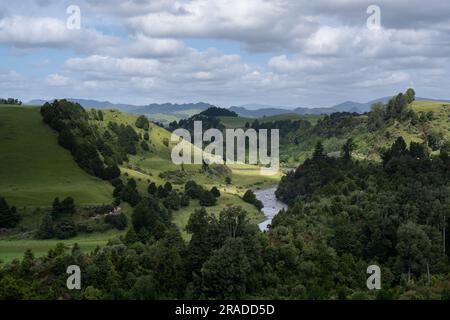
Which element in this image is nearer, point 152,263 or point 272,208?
point 152,263

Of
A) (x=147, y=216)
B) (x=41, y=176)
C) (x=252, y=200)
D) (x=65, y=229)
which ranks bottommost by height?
(x=252, y=200)

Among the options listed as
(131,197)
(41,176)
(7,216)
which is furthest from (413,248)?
(41,176)

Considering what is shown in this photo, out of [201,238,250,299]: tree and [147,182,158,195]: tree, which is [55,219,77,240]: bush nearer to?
[147,182,158,195]: tree

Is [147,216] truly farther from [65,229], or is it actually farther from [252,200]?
[252,200]

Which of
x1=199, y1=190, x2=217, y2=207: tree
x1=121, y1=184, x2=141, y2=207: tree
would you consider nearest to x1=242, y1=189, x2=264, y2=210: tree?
x1=199, y1=190, x2=217, y2=207: tree

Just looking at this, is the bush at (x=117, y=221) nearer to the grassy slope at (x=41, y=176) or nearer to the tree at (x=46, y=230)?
the grassy slope at (x=41, y=176)

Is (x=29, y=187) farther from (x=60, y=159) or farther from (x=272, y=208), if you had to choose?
(x=272, y=208)
